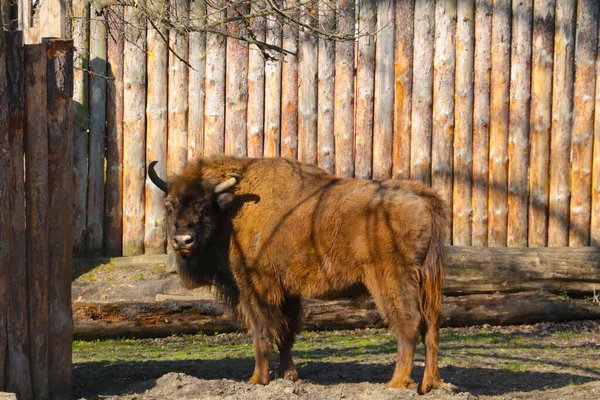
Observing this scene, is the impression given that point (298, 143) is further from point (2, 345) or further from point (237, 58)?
point (2, 345)

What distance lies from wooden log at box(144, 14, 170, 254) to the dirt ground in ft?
5.49

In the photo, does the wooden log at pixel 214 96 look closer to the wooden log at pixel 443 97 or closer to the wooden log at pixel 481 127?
the wooden log at pixel 443 97

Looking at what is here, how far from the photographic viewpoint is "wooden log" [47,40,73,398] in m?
6.78

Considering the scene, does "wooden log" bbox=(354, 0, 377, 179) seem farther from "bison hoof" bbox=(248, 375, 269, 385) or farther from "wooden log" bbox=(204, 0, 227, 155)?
"bison hoof" bbox=(248, 375, 269, 385)

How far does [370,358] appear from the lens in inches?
359

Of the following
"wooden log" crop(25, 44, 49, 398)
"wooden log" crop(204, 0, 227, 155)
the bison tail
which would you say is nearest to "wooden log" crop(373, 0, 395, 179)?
"wooden log" crop(204, 0, 227, 155)

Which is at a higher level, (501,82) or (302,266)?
(501,82)

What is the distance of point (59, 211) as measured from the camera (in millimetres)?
6801

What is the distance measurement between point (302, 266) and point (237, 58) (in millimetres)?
4321

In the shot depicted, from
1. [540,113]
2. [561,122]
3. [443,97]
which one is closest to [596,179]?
[561,122]

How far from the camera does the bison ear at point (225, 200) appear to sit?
26.4 feet

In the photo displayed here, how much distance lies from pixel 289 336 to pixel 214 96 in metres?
4.13

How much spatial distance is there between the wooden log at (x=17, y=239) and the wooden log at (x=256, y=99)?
4.93 meters

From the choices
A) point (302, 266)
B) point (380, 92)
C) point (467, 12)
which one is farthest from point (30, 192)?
point (467, 12)
